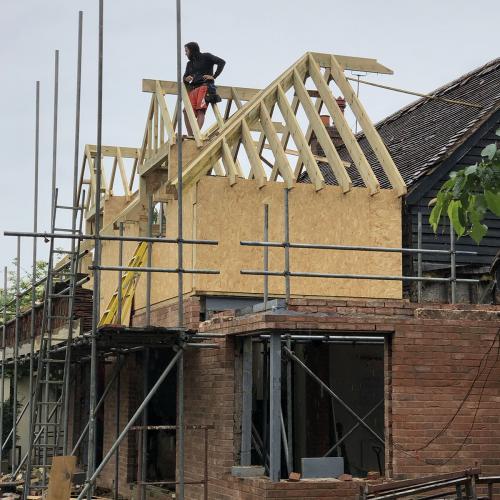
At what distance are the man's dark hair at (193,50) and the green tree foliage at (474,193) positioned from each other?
13099 millimetres

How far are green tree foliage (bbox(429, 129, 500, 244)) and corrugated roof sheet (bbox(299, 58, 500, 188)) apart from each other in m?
12.0

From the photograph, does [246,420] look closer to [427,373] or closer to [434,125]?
[427,373]

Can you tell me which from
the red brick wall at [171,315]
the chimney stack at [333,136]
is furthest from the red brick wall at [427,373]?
the chimney stack at [333,136]

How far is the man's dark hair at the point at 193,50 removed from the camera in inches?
744

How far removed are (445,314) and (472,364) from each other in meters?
0.74

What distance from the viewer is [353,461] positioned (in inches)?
782

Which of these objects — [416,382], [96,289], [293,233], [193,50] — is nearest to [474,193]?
[416,382]

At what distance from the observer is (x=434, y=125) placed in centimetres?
2181

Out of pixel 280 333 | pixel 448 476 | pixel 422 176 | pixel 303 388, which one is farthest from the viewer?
pixel 303 388

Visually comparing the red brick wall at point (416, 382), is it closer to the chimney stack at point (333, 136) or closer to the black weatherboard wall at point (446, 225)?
the black weatherboard wall at point (446, 225)

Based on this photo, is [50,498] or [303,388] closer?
[50,498]

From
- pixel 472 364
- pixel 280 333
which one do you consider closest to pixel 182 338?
pixel 280 333

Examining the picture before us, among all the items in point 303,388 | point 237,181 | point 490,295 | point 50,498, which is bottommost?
point 50,498

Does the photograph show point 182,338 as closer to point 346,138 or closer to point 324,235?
point 324,235
